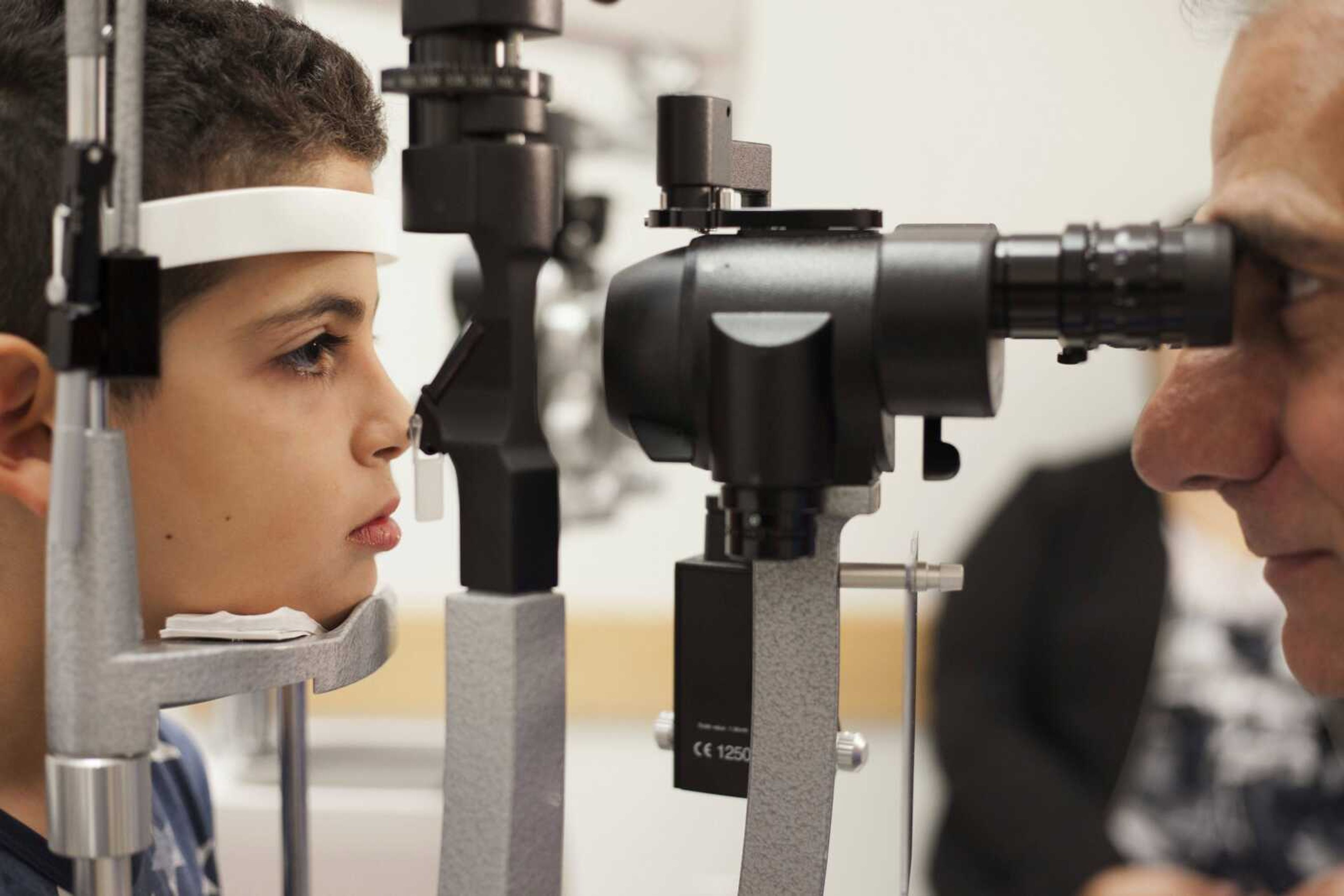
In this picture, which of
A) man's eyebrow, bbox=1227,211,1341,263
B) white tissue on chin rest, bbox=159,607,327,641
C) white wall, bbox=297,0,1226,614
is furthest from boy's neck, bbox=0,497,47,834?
white wall, bbox=297,0,1226,614

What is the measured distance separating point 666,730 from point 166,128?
1.56 feet

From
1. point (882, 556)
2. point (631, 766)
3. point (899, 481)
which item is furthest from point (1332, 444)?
point (631, 766)

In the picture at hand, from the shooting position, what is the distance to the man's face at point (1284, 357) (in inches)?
28.3

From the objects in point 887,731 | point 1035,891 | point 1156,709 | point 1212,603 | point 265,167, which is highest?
point 265,167

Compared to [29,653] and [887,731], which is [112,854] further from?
[887,731]

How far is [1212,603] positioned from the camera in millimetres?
1870

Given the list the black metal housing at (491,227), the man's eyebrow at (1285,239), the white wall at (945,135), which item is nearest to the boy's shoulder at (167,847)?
the black metal housing at (491,227)

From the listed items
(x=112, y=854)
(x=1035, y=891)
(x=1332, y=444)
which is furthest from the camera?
(x=1035, y=891)

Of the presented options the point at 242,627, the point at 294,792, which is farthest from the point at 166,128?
the point at 294,792

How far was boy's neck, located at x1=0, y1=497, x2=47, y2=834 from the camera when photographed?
90 cm

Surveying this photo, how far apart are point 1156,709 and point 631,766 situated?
2.97ft

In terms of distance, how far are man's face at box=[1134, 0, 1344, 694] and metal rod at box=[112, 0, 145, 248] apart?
0.54m

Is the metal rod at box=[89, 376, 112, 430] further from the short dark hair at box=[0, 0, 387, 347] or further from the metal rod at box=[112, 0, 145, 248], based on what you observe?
the short dark hair at box=[0, 0, 387, 347]

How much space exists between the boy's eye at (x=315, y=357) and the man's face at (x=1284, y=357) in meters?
0.50
